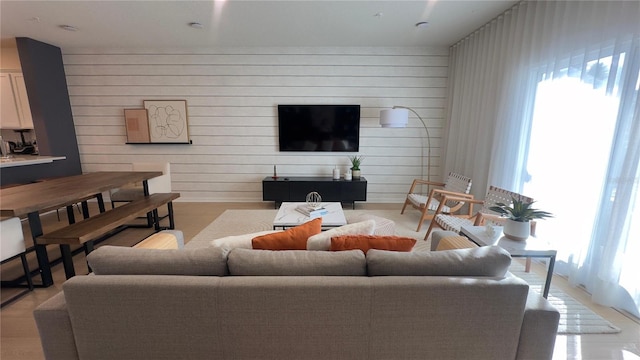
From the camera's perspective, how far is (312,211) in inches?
116

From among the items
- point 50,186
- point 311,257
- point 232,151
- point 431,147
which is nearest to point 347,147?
point 431,147

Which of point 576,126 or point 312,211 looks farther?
point 312,211

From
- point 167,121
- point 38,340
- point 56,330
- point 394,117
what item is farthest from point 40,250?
point 394,117

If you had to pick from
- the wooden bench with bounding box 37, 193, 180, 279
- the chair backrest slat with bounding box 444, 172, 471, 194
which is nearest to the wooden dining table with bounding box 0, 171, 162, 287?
the wooden bench with bounding box 37, 193, 180, 279

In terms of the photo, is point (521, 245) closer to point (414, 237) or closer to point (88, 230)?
point (414, 237)

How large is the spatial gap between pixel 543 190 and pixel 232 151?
14.2 ft

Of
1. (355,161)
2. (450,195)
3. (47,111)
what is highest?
(47,111)

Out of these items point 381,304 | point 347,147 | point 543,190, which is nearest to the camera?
point 381,304

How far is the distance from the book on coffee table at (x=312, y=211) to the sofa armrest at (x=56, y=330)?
77.5 inches

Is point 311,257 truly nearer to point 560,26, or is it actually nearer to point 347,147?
point 560,26

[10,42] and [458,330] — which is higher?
[10,42]

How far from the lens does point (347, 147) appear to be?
4.60 m

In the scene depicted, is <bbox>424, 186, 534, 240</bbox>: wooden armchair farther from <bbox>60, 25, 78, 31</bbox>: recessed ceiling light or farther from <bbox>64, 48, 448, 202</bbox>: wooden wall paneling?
<bbox>60, 25, 78, 31</bbox>: recessed ceiling light

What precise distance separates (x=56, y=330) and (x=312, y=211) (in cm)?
210
